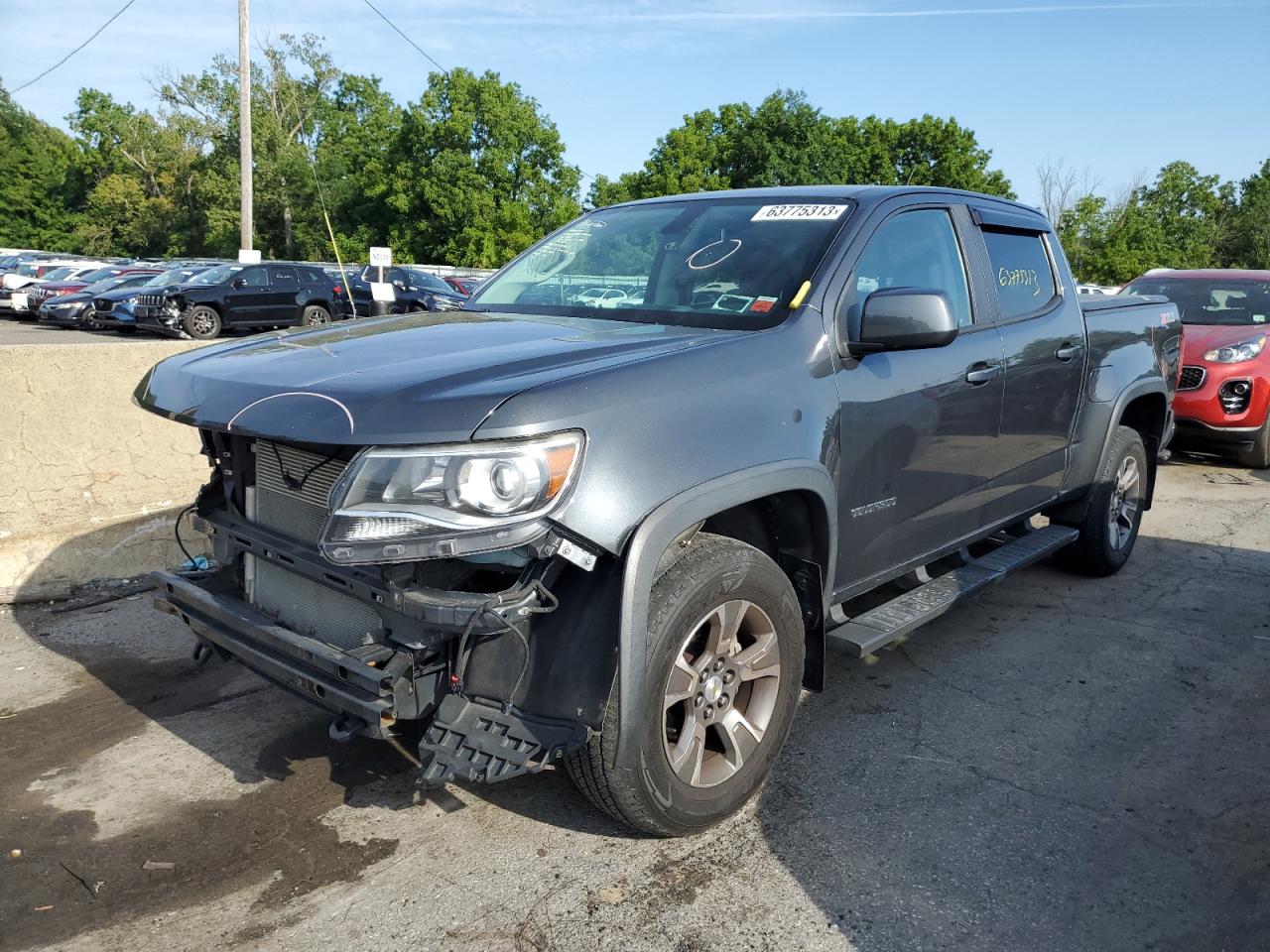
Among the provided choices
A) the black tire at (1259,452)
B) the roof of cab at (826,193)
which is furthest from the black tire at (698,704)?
the black tire at (1259,452)

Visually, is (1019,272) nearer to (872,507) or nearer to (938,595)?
(938,595)

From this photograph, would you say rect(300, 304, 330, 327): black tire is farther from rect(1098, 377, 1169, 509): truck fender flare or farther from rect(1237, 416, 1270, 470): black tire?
rect(1098, 377, 1169, 509): truck fender flare

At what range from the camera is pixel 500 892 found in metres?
2.80

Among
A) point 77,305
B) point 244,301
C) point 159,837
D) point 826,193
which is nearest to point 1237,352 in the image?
point 826,193

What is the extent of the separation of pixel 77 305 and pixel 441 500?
24014mm

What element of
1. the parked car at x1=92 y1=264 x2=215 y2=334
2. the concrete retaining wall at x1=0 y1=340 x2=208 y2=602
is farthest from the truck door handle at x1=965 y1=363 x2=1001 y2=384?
the parked car at x1=92 y1=264 x2=215 y2=334

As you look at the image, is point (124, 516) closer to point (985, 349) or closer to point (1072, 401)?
point (985, 349)

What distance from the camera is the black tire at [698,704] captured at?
2.70 m

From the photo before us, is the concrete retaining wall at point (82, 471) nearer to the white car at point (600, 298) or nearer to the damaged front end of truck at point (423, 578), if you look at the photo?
the damaged front end of truck at point (423, 578)

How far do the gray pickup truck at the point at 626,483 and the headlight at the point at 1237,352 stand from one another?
5.72 metres

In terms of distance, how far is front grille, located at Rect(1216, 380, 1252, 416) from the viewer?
8.92 metres

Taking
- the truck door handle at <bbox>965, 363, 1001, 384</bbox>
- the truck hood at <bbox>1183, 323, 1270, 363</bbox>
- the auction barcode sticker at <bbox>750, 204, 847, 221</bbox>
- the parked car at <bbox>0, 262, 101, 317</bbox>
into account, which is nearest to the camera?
the auction barcode sticker at <bbox>750, 204, 847, 221</bbox>

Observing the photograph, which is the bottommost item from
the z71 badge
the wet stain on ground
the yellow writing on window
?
the wet stain on ground

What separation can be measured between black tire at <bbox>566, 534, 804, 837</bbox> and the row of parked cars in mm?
17345
